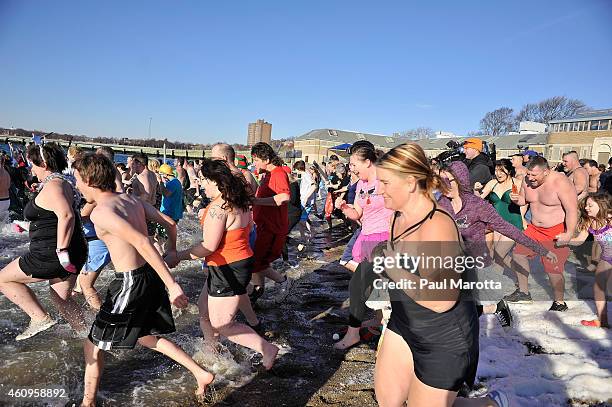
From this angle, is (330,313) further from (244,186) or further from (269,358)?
(244,186)

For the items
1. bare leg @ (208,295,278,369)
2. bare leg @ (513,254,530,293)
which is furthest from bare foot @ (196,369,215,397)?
bare leg @ (513,254,530,293)

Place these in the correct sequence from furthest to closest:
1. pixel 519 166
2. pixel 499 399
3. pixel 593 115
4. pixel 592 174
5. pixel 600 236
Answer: pixel 593 115 → pixel 592 174 → pixel 519 166 → pixel 600 236 → pixel 499 399

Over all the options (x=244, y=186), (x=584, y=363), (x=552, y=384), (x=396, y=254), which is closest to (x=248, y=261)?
(x=244, y=186)

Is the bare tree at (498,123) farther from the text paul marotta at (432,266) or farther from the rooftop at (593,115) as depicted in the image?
the text paul marotta at (432,266)

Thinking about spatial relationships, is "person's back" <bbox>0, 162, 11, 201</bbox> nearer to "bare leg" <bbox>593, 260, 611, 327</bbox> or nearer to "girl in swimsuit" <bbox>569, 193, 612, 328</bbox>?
"girl in swimsuit" <bbox>569, 193, 612, 328</bbox>

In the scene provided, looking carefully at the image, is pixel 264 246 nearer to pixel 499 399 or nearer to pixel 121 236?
pixel 121 236

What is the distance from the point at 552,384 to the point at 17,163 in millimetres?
16356

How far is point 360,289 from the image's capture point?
3.90 metres

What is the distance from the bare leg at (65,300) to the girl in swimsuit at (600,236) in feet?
17.2

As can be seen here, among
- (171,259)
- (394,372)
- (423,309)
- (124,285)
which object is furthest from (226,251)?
(423,309)

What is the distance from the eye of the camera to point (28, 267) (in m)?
3.61

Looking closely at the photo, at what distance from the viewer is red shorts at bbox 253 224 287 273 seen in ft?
16.9

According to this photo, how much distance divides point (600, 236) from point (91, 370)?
5.00 m

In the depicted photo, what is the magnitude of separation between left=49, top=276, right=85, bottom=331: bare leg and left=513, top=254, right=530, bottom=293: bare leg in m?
5.27
